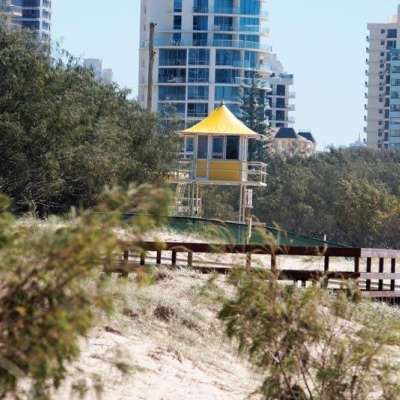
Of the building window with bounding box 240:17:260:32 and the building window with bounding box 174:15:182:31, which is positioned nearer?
the building window with bounding box 174:15:182:31

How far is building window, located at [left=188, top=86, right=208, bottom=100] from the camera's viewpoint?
180 m

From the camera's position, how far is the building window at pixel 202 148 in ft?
164

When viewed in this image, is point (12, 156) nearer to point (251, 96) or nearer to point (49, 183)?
point (49, 183)

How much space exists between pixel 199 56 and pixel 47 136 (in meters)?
139

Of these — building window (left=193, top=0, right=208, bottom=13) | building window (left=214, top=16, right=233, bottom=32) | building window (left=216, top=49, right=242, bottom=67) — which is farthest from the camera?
building window (left=216, top=49, right=242, bottom=67)

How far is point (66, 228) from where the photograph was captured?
24.5 feet

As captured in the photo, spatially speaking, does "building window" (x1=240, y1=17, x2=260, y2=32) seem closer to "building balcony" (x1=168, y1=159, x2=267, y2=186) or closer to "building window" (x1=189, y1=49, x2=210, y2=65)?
"building window" (x1=189, y1=49, x2=210, y2=65)

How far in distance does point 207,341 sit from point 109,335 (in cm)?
181

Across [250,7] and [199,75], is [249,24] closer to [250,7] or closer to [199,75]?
[250,7]

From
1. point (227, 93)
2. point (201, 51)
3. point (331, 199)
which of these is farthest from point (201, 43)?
point (331, 199)

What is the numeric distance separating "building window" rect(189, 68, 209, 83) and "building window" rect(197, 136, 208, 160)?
131 metres

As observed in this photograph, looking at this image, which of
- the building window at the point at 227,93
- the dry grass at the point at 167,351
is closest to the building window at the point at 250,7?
the building window at the point at 227,93

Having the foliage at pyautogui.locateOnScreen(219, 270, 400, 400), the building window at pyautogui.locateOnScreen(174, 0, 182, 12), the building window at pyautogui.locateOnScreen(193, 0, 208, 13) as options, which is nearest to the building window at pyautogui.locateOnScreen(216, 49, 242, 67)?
the building window at pyautogui.locateOnScreen(193, 0, 208, 13)

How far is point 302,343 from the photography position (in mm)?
10016
